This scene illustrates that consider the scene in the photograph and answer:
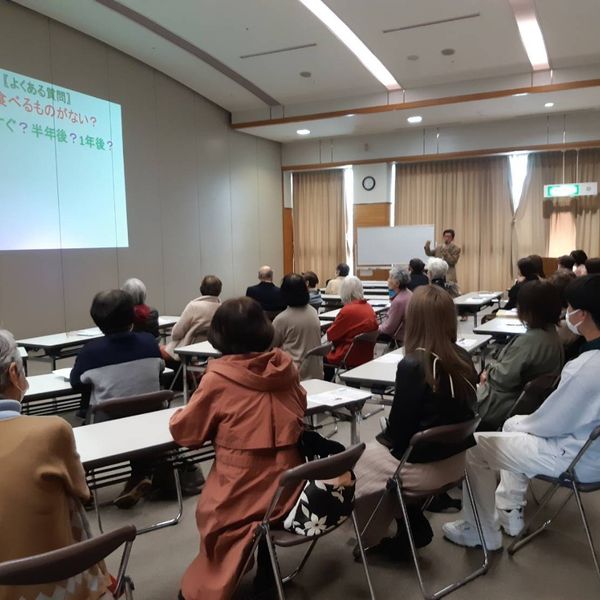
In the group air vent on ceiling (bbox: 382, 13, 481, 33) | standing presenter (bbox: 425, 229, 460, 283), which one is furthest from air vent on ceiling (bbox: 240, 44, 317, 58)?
standing presenter (bbox: 425, 229, 460, 283)

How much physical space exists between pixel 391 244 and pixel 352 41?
4385 millimetres

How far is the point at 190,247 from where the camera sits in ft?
28.7

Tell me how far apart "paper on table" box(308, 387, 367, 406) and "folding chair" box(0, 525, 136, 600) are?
133cm

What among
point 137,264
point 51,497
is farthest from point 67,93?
point 51,497

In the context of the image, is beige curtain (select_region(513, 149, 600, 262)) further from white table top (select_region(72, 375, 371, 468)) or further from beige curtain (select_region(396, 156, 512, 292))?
white table top (select_region(72, 375, 371, 468))

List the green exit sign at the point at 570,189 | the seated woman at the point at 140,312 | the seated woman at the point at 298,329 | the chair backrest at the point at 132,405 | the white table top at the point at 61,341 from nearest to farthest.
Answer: the chair backrest at the point at 132,405
the seated woman at the point at 298,329
the seated woman at the point at 140,312
the white table top at the point at 61,341
the green exit sign at the point at 570,189

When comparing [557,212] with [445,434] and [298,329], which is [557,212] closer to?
[298,329]

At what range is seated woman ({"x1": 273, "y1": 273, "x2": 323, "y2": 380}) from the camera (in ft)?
12.9

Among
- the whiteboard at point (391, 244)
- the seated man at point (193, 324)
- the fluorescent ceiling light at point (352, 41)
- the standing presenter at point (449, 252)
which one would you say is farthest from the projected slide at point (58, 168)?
the standing presenter at point (449, 252)

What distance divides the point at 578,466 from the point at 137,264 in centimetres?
654

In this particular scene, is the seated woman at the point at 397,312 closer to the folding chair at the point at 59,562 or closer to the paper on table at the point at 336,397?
the paper on table at the point at 336,397

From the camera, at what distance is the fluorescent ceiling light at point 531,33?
572cm

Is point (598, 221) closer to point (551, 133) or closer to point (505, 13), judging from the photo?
point (551, 133)

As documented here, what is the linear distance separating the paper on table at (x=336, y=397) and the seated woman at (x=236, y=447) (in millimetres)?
647
